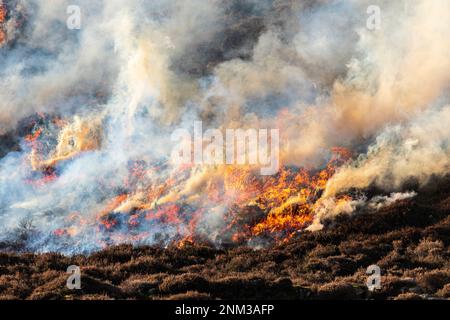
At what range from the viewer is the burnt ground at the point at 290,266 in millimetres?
21453

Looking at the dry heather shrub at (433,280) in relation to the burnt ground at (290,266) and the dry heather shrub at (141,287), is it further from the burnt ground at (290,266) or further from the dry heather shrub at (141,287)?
the dry heather shrub at (141,287)

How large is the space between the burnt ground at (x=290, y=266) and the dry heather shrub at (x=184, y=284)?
3cm

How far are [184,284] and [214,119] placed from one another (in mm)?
24509

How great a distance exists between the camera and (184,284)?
21.8 m

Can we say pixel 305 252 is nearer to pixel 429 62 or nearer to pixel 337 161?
pixel 337 161

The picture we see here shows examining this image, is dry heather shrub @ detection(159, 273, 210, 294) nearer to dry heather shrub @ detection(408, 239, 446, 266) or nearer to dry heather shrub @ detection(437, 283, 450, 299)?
dry heather shrub @ detection(437, 283, 450, 299)

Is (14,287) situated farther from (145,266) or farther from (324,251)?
(324,251)

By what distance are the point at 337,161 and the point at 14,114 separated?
89.8ft

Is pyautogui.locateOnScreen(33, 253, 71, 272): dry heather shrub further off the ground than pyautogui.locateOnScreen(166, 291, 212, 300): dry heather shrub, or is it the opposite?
pyautogui.locateOnScreen(33, 253, 71, 272): dry heather shrub

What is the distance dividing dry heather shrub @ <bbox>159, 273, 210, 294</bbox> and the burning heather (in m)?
12.1

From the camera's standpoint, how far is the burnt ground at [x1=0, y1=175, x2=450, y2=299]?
2145cm

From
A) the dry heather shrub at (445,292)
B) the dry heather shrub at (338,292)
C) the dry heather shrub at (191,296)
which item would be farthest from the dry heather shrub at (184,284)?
the dry heather shrub at (445,292)

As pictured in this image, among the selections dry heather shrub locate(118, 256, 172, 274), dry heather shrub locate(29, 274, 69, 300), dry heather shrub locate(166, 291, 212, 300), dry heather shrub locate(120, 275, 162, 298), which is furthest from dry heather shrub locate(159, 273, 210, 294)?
dry heather shrub locate(118, 256, 172, 274)

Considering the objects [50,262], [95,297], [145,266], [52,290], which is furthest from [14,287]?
[145,266]
